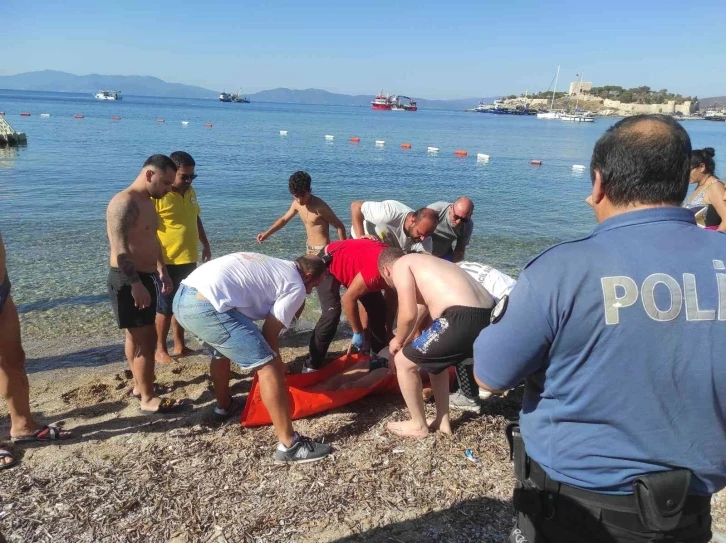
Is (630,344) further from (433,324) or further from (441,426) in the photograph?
(441,426)

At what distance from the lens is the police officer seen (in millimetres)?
1391

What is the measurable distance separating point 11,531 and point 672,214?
352 cm

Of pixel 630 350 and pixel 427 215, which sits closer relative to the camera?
pixel 630 350

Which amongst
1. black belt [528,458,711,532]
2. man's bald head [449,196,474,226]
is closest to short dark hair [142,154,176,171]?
man's bald head [449,196,474,226]

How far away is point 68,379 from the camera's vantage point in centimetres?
511

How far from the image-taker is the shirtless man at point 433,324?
132 inches

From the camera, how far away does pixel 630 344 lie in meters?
1.40

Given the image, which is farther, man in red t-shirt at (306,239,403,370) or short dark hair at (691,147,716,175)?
short dark hair at (691,147,716,175)

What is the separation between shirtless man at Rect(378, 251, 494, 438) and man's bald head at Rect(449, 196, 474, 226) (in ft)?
6.80

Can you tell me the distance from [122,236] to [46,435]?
1549mm

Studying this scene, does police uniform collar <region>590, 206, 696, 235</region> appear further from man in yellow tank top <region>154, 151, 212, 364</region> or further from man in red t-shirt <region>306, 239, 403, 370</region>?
man in yellow tank top <region>154, 151, 212, 364</region>

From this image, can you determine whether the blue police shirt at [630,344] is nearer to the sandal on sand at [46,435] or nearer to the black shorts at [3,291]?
the black shorts at [3,291]

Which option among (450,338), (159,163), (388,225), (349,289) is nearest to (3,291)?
(159,163)

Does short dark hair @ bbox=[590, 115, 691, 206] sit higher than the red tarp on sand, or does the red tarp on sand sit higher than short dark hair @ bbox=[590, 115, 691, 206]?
short dark hair @ bbox=[590, 115, 691, 206]
